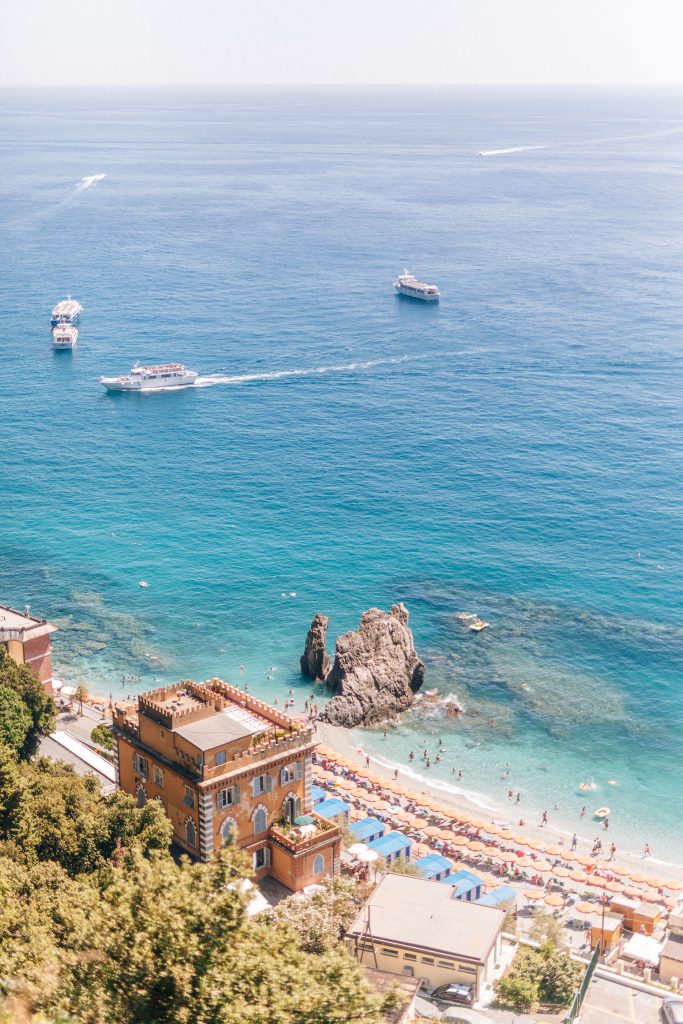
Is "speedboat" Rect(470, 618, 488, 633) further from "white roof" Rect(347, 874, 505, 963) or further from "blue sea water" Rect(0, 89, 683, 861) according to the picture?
"white roof" Rect(347, 874, 505, 963)

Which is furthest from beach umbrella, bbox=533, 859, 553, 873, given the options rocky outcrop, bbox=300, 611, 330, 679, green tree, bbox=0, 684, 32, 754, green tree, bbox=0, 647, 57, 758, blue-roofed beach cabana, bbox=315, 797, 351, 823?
green tree, bbox=0, 684, 32, 754

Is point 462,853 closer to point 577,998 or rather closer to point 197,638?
point 577,998

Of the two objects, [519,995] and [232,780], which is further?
[232,780]

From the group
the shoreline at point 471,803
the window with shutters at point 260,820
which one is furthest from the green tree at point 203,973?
the shoreline at point 471,803

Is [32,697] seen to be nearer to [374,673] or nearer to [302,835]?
[302,835]

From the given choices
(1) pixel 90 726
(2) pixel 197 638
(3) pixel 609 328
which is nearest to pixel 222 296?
(3) pixel 609 328

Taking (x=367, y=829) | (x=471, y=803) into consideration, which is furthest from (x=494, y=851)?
(x=367, y=829)

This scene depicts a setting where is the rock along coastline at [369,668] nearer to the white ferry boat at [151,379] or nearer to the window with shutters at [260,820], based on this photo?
the window with shutters at [260,820]
